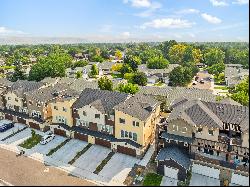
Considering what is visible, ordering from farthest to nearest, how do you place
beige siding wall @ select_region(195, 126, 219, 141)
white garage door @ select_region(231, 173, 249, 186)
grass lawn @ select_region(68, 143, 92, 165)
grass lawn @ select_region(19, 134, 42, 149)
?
1. grass lawn @ select_region(19, 134, 42, 149)
2. grass lawn @ select_region(68, 143, 92, 165)
3. beige siding wall @ select_region(195, 126, 219, 141)
4. white garage door @ select_region(231, 173, 249, 186)

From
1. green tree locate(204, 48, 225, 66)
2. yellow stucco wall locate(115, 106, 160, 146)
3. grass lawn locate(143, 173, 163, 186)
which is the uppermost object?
green tree locate(204, 48, 225, 66)

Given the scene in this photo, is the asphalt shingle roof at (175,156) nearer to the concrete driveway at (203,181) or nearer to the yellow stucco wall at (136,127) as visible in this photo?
the concrete driveway at (203,181)

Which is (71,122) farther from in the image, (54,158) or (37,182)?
(37,182)

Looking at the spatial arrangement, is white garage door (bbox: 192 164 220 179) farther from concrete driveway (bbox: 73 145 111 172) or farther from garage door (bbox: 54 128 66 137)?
garage door (bbox: 54 128 66 137)

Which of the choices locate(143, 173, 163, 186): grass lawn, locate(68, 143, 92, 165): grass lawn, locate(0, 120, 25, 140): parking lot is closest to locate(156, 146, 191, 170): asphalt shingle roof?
locate(143, 173, 163, 186): grass lawn

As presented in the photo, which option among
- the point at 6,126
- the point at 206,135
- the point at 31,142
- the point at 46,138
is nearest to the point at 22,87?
the point at 6,126

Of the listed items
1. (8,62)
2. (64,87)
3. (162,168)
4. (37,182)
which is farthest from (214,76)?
(8,62)

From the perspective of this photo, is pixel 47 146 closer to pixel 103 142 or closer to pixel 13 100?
pixel 103 142
